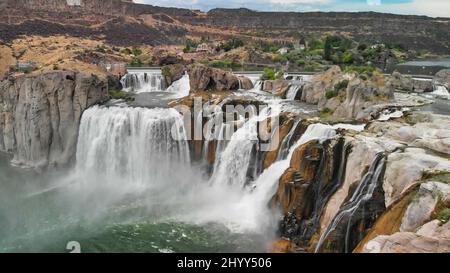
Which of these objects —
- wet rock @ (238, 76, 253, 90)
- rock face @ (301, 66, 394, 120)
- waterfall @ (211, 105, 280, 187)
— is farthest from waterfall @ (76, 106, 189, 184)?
wet rock @ (238, 76, 253, 90)

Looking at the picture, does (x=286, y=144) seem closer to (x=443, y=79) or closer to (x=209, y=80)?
(x=209, y=80)

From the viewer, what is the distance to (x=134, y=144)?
2928 centimetres

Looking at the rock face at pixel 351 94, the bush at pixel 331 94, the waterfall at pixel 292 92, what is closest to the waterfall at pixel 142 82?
the waterfall at pixel 292 92

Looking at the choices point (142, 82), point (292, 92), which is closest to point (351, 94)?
point (292, 92)

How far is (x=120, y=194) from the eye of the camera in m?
27.2

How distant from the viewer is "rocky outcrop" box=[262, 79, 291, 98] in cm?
3331

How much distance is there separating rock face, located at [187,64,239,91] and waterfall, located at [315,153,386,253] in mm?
21366

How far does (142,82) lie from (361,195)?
97.2 ft

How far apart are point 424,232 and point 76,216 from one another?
1927cm

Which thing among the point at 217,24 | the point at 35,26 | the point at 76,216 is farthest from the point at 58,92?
the point at 217,24

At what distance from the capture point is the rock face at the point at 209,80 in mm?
35938
